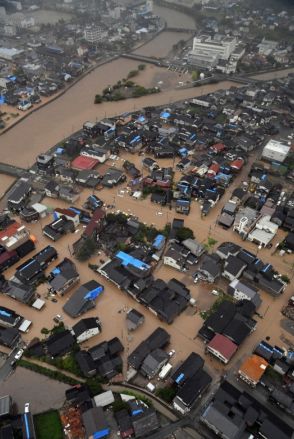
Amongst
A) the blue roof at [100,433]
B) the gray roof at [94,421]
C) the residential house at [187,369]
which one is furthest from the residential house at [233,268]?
the blue roof at [100,433]

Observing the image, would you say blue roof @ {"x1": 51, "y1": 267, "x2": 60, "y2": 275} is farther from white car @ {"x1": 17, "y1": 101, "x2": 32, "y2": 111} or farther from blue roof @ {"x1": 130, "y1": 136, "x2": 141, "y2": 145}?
white car @ {"x1": 17, "y1": 101, "x2": 32, "y2": 111}

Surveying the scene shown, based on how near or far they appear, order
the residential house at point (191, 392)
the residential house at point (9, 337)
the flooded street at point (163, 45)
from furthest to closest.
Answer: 1. the flooded street at point (163, 45)
2. the residential house at point (9, 337)
3. the residential house at point (191, 392)

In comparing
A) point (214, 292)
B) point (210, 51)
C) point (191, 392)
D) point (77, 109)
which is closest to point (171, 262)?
point (214, 292)

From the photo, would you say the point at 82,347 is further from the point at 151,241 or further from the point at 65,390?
the point at 151,241

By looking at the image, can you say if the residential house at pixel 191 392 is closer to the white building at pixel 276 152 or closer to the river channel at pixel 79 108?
the white building at pixel 276 152

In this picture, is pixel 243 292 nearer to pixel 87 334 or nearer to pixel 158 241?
pixel 158 241

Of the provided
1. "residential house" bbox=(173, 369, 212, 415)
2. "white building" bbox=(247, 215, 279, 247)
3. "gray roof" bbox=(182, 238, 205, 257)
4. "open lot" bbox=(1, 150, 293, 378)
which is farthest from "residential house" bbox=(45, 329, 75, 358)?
"white building" bbox=(247, 215, 279, 247)
